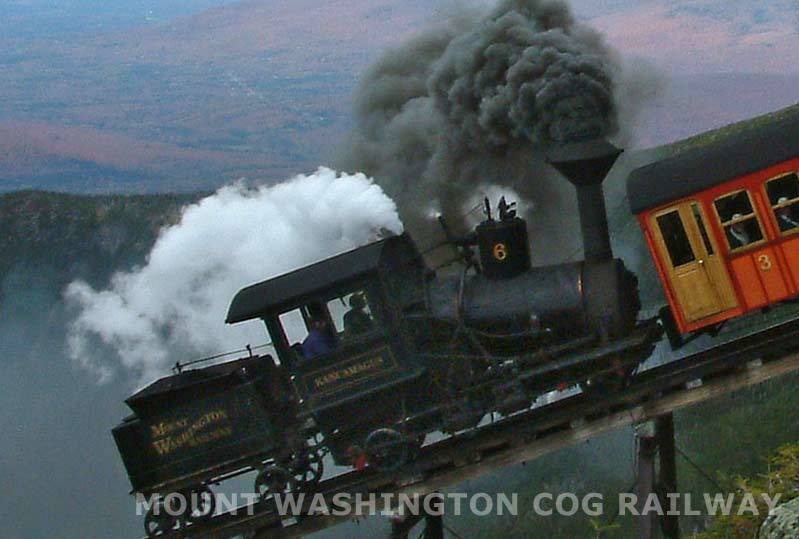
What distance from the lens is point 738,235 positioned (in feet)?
42.9

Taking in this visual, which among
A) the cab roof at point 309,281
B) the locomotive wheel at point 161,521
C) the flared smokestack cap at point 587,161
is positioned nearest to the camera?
the flared smokestack cap at point 587,161

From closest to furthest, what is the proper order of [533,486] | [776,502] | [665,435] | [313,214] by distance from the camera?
[776,502]
[665,435]
[313,214]
[533,486]

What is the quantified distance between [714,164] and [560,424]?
13.2 ft

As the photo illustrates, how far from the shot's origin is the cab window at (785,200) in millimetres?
12750

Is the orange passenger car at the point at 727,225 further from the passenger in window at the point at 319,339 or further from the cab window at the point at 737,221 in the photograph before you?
the passenger in window at the point at 319,339

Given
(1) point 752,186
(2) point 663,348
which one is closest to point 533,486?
(2) point 663,348

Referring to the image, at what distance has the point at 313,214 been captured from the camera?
19.3 m

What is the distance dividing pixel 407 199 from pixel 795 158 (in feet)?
30.0

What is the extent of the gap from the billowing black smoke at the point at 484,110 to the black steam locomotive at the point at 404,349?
186 cm

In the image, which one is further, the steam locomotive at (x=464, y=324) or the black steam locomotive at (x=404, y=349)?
the black steam locomotive at (x=404, y=349)

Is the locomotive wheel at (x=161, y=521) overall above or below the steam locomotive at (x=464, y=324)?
below

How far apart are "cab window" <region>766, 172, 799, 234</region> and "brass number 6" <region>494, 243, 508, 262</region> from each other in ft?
11.8

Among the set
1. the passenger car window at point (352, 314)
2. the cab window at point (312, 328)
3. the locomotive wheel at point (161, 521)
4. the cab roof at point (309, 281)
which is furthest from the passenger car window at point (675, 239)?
the locomotive wheel at point (161, 521)

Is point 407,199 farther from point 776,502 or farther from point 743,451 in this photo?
point 776,502
